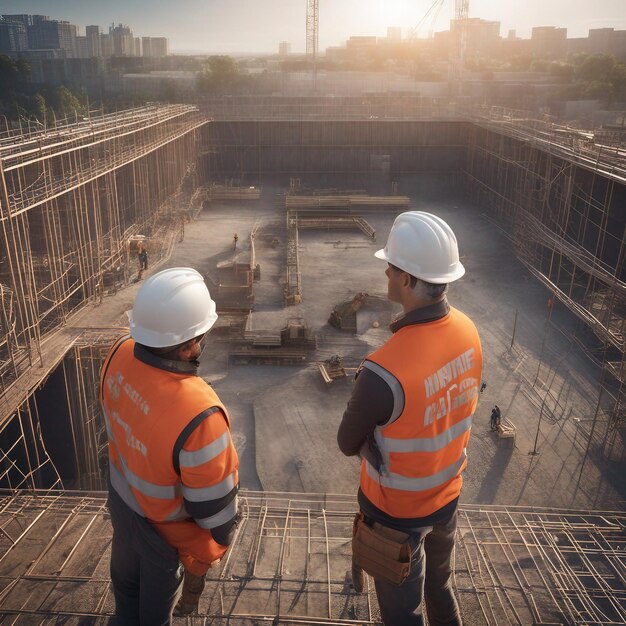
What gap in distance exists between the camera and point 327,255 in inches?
829

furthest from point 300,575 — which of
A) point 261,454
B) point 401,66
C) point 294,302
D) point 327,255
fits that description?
point 401,66

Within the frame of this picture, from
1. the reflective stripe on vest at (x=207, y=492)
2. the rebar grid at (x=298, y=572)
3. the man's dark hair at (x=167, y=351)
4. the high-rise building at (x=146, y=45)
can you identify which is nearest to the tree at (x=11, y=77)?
the rebar grid at (x=298, y=572)

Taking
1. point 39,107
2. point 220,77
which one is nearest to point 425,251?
point 39,107

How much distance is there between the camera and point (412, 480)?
3111 mm

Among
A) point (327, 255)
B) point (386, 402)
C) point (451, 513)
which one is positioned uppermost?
point (386, 402)

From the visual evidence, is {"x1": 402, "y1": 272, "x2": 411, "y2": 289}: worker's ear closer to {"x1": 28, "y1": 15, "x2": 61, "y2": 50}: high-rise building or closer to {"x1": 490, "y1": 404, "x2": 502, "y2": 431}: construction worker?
{"x1": 490, "y1": 404, "x2": 502, "y2": 431}: construction worker

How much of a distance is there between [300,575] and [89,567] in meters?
1.58

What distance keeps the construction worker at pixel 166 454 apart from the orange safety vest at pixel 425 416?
76 centimetres

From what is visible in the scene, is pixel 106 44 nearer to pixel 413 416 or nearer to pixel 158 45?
pixel 158 45

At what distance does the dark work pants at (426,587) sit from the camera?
3.27 m

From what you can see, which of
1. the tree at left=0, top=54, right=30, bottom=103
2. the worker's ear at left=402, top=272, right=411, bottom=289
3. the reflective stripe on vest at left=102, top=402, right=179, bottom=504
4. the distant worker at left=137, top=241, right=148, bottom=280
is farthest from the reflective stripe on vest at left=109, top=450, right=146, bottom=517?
the tree at left=0, top=54, right=30, bottom=103

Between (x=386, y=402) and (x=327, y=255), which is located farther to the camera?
(x=327, y=255)

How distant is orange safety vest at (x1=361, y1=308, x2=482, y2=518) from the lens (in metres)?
2.96

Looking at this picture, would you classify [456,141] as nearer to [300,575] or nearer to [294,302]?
[294,302]
